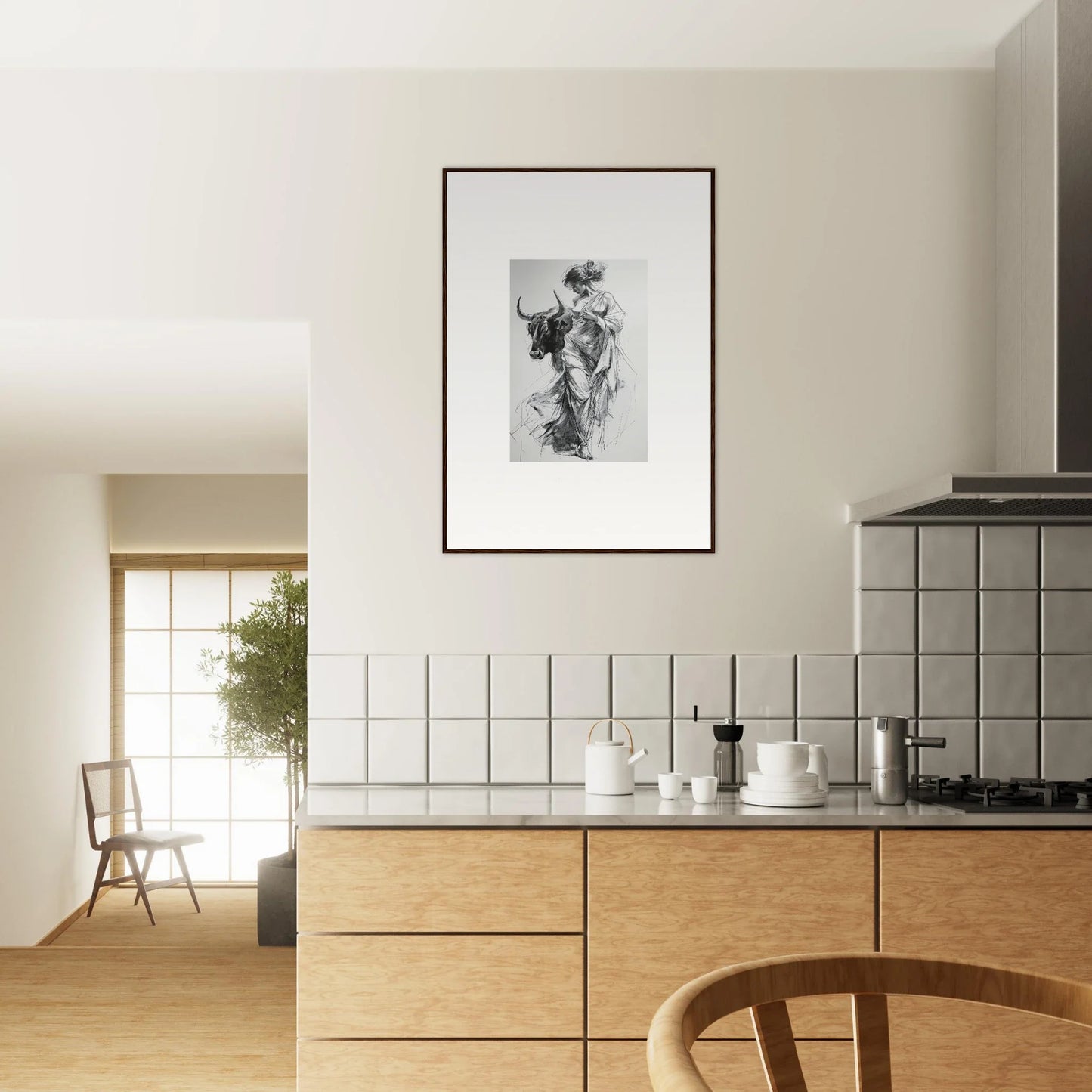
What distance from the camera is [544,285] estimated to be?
2678 mm

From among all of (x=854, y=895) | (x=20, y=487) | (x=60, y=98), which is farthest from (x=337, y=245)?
(x=20, y=487)

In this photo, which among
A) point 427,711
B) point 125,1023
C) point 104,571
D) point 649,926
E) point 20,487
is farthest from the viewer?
point 104,571

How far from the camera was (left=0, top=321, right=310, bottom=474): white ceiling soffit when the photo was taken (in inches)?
108

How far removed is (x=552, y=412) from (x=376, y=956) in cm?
135

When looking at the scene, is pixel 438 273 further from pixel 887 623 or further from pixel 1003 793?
pixel 1003 793

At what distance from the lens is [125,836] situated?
6457 mm

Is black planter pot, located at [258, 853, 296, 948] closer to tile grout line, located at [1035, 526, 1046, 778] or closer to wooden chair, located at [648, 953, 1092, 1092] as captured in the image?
tile grout line, located at [1035, 526, 1046, 778]

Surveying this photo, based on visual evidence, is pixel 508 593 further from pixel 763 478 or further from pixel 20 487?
pixel 20 487

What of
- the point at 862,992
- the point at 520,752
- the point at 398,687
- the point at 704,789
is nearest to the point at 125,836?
the point at 398,687

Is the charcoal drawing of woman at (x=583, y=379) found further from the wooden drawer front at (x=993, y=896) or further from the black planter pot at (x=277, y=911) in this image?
the black planter pot at (x=277, y=911)

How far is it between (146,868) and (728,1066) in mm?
5483

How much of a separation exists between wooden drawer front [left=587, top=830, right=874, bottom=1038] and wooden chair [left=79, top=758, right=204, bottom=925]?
16.3 ft

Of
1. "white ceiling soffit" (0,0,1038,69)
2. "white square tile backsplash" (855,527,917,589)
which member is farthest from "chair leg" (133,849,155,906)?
"white square tile backsplash" (855,527,917,589)

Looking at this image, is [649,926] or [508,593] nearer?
[649,926]
